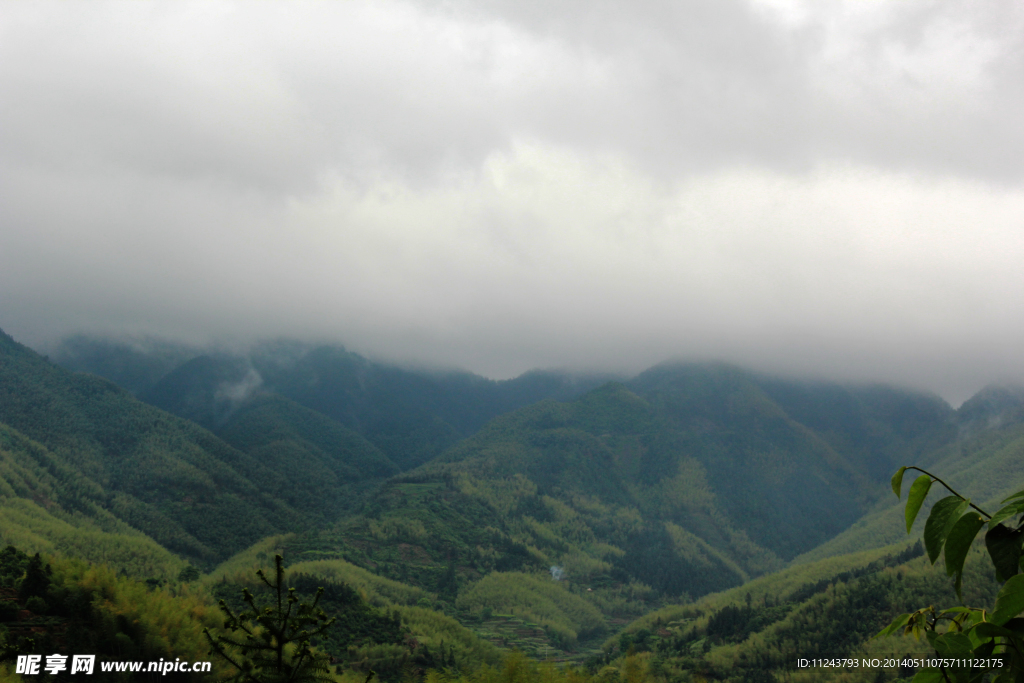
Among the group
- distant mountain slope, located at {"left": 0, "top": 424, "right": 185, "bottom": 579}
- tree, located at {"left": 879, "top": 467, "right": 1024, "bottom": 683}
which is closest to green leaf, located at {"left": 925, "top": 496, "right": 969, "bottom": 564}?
Answer: tree, located at {"left": 879, "top": 467, "right": 1024, "bottom": 683}

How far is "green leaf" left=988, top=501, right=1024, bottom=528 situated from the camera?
346 centimetres

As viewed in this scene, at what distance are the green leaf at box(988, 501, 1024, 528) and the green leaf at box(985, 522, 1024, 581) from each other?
54 millimetres

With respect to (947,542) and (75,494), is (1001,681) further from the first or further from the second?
(75,494)

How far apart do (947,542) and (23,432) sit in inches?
9874

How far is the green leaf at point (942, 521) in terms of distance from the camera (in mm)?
3563

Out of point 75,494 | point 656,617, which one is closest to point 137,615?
point 656,617

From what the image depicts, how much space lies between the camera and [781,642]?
357 ft

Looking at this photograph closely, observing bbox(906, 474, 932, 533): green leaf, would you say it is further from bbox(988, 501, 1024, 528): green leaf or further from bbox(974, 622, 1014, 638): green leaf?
bbox(974, 622, 1014, 638): green leaf

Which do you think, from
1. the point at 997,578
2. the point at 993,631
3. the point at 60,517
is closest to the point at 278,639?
the point at 993,631

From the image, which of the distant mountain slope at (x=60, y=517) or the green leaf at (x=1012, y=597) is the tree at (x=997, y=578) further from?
the distant mountain slope at (x=60, y=517)

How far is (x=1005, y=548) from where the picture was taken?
3.55 metres

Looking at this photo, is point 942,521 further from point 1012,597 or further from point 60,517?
point 60,517

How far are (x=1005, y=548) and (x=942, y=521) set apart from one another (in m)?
0.34

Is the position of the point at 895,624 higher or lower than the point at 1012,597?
→ lower
